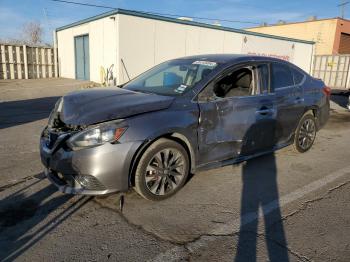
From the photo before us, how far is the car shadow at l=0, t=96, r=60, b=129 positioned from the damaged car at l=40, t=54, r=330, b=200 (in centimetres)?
453

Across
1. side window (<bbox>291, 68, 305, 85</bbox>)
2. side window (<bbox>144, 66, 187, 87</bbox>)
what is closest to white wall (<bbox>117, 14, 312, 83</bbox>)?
side window (<bbox>144, 66, 187, 87</bbox>)

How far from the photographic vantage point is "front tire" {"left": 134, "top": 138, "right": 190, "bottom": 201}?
3469 mm

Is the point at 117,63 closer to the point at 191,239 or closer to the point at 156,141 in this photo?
the point at 156,141

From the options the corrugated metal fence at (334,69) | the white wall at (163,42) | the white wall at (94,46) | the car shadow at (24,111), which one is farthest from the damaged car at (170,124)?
the corrugated metal fence at (334,69)

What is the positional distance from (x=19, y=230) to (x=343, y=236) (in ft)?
10.1

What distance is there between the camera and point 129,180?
3395 mm

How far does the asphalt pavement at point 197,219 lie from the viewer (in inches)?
108

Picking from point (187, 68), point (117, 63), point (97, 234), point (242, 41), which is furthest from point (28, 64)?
point (97, 234)

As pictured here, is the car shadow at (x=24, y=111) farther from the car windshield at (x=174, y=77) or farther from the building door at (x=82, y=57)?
the building door at (x=82, y=57)

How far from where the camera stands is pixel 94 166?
3.18 meters

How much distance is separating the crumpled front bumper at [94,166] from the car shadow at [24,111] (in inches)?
189

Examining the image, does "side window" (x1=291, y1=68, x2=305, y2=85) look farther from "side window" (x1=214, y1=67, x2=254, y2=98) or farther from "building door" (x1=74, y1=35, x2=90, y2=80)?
"building door" (x1=74, y1=35, x2=90, y2=80)

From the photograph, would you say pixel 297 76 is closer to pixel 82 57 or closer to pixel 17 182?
pixel 17 182

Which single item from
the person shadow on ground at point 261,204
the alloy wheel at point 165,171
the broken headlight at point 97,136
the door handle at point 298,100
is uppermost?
the door handle at point 298,100
